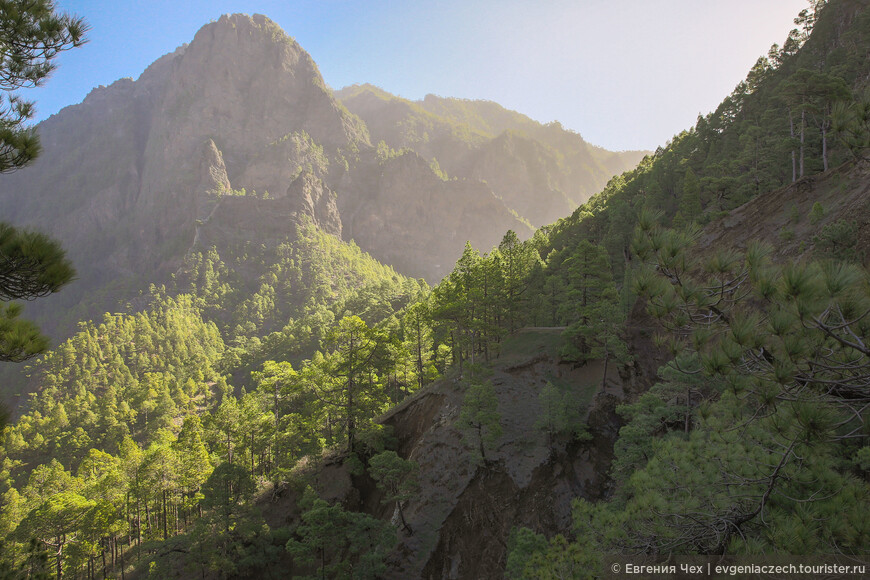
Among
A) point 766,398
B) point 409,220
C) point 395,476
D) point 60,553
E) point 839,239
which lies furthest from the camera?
point 409,220

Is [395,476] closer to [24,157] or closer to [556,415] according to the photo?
[556,415]

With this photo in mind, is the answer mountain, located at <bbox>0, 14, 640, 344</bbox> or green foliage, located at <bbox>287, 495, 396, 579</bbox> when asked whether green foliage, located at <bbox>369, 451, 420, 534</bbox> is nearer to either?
green foliage, located at <bbox>287, 495, 396, 579</bbox>

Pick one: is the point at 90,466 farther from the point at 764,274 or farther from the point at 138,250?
the point at 138,250

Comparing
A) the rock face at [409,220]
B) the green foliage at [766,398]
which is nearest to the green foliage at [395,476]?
the green foliage at [766,398]

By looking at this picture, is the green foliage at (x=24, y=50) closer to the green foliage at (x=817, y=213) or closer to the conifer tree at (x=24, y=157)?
the conifer tree at (x=24, y=157)

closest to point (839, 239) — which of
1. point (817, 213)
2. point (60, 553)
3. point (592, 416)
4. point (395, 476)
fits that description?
point (817, 213)

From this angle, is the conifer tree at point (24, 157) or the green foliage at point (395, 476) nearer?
the conifer tree at point (24, 157)

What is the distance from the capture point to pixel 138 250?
16400cm

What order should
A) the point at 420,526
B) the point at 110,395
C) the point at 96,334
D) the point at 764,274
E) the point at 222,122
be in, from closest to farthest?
the point at 764,274
the point at 420,526
the point at 110,395
the point at 96,334
the point at 222,122

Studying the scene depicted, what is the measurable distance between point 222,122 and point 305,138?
3777 cm

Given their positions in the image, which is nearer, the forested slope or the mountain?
the forested slope

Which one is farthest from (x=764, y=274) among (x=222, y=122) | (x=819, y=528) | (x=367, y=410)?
(x=222, y=122)

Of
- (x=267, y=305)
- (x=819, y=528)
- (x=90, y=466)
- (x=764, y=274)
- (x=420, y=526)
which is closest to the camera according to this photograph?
(x=764, y=274)

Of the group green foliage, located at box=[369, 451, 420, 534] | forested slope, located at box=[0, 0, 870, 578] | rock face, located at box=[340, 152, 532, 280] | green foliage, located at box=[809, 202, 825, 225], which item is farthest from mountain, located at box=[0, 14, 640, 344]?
green foliage, located at box=[809, 202, 825, 225]
